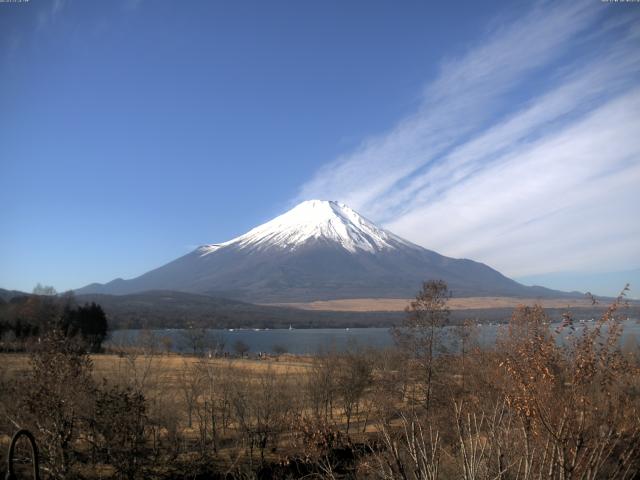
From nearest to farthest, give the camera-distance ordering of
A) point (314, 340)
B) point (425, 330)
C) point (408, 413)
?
point (408, 413) → point (425, 330) → point (314, 340)

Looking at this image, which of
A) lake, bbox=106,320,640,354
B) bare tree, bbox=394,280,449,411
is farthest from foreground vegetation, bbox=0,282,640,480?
lake, bbox=106,320,640,354

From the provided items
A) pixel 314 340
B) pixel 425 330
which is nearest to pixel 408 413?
pixel 425 330

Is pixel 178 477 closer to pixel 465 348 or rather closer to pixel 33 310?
pixel 465 348


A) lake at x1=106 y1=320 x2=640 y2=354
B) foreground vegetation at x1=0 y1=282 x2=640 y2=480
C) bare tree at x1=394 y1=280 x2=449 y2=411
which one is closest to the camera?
foreground vegetation at x1=0 y1=282 x2=640 y2=480

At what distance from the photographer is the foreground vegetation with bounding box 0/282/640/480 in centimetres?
512

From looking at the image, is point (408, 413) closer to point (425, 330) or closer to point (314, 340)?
point (425, 330)

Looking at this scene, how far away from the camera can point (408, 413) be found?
14672 millimetres

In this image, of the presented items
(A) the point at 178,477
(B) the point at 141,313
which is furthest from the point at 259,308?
(A) the point at 178,477

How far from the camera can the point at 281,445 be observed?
18.8 m

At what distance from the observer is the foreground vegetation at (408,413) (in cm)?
512

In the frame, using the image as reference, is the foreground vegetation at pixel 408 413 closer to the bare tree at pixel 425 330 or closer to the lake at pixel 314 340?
the bare tree at pixel 425 330

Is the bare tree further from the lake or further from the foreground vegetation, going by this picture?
the lake

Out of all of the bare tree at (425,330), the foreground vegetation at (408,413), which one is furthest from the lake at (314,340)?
the foreground vegetation at (408,413)

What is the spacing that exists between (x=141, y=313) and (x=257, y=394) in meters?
126
